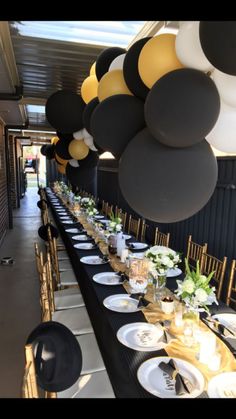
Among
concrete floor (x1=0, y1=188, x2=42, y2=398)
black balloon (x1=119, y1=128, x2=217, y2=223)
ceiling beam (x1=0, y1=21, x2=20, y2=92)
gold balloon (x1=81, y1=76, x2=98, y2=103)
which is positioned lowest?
concrete floor (x1=0, y1=188, x2=42, y2=398)

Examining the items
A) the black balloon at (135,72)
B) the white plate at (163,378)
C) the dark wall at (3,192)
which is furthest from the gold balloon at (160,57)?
the dark wall at (3,192)

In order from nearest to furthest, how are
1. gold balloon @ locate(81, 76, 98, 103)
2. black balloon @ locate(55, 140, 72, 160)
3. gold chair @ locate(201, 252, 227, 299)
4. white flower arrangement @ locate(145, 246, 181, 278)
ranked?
white flower arrangement @ locate(145, 246, 181, 278) < gold balloon @ locate(81, 76, 98, 103) < gold chair @ locate(201, 252, 227, 299) < black balloon @ locate(55, 140, 72, 160)

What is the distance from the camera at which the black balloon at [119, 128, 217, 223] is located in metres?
1.14

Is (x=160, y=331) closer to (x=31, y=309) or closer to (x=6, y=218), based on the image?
(x=31, y=309)

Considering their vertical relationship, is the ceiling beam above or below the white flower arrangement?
above

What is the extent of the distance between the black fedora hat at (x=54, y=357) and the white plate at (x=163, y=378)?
29cm

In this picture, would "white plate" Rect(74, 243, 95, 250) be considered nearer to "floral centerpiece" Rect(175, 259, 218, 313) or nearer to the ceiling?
"floral centerpiece" Rect(175, 259, 218, 313)

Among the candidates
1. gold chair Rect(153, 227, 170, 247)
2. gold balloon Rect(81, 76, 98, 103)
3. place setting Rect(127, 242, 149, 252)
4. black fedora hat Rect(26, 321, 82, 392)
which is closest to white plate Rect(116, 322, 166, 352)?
black fedora hat Rect(26, 321, 82, 392)

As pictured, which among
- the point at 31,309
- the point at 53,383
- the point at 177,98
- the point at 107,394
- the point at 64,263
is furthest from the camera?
the point at 64,263

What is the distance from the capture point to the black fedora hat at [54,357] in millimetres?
1237

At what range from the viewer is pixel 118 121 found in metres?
1.38

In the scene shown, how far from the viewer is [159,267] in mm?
1948

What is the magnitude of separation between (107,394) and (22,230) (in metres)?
6.48
